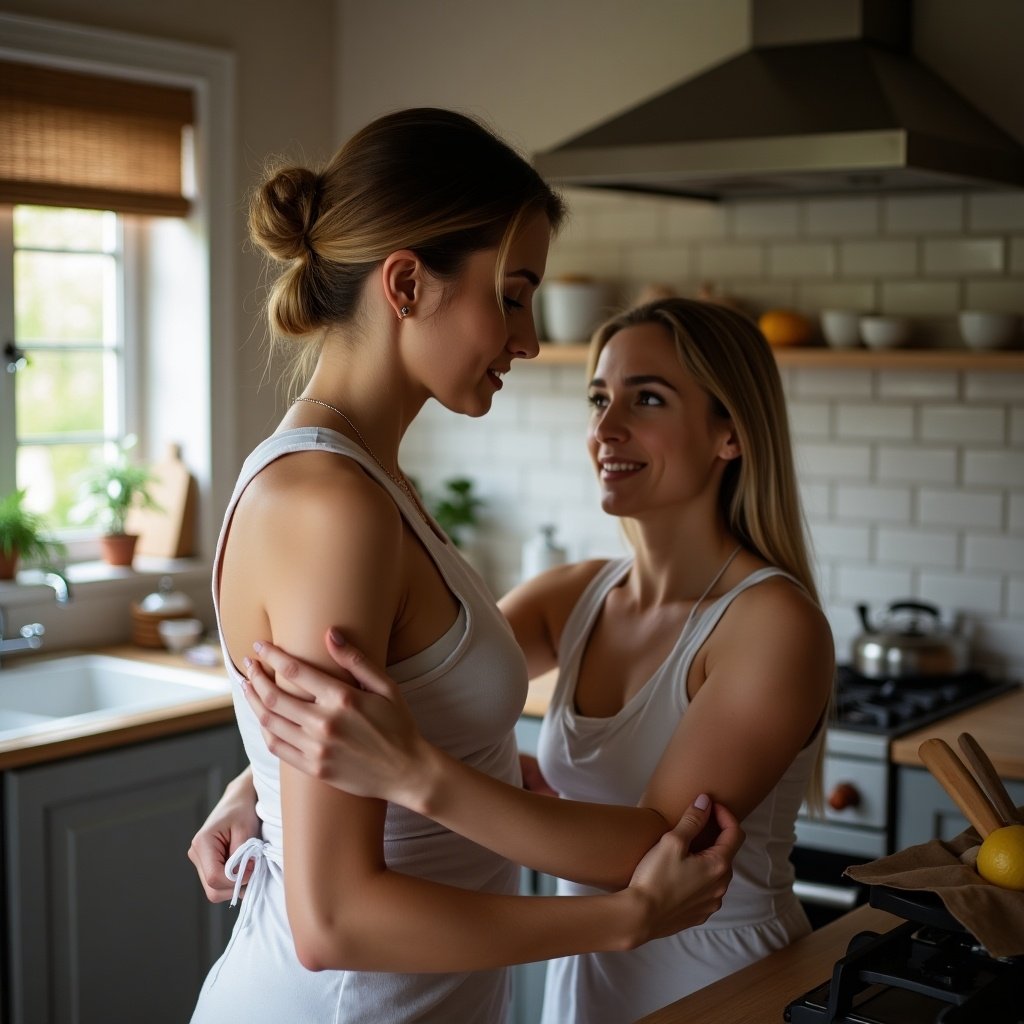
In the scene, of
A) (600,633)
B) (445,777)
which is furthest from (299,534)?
(600,633)

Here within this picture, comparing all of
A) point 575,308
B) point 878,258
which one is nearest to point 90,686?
point 575,308

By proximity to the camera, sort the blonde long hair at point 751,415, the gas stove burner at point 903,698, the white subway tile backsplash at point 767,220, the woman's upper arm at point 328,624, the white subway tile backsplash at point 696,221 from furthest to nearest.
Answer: the white subway tile backsplash at point 696,221
the white subway tile backsplash at point 767,220
the gas stove burner at point 903,698
the blonde long hair at point 751,415
the woman's upper arm at point 328,624

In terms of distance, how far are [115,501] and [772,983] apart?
8.70ft

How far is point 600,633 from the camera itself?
2148 mm

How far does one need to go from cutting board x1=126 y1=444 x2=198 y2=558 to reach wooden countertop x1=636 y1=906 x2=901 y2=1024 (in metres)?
2.55

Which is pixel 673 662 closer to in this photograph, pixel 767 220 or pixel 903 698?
pixel 903 698

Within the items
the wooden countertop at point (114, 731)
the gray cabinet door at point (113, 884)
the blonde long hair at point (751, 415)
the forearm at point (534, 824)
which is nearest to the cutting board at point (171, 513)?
the wooden countertop at point (114, 731)

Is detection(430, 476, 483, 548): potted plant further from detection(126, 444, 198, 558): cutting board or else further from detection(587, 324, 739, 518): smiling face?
detection(587, 324, 739, 518): smiling face

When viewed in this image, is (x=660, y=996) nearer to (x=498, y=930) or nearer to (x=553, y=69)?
(x=498, y=930)

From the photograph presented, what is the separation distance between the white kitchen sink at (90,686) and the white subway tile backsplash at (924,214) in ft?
6.48

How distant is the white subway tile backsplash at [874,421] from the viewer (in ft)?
11.5

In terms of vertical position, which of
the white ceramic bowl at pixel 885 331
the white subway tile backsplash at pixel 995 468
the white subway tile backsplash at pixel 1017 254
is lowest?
the white subway tile backsplash at pixel 995 468

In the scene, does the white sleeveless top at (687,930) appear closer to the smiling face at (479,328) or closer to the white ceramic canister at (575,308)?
the smiling face at (479,328)

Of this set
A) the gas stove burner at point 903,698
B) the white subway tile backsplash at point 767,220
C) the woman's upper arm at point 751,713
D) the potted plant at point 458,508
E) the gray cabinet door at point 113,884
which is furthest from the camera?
the potted plant at point 458,508
